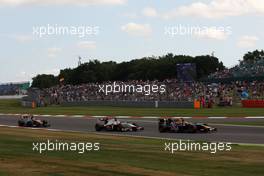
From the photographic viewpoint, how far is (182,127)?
2569 cm

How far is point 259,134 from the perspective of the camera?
23.6 m

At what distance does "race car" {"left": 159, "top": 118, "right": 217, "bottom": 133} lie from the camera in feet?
83.1

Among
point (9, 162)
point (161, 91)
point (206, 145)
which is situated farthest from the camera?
point (161, 91)

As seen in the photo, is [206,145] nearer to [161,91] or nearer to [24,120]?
[24,120]

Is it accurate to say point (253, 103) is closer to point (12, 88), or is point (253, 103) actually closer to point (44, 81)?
point (12, 88)

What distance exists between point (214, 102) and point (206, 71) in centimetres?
5881

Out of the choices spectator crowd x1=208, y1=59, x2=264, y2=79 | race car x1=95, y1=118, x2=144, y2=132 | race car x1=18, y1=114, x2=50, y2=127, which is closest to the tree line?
spectator crowd x1=208, y1=59, x2=264, y2=79

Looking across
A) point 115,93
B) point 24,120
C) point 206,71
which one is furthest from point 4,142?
point 206,71

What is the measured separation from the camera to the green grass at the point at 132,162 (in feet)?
40.3

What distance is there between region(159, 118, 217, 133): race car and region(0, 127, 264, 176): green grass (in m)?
7.19

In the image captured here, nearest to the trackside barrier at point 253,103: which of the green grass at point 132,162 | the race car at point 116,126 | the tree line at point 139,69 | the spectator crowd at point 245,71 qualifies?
the spectator crowd at point 245,71

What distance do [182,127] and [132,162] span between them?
12009mm

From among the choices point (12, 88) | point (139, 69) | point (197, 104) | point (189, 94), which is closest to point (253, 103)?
point (197, 104)

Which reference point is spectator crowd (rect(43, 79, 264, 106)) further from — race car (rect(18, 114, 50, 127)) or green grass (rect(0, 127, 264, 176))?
green grass (rect(0, 127, 264, 176))
